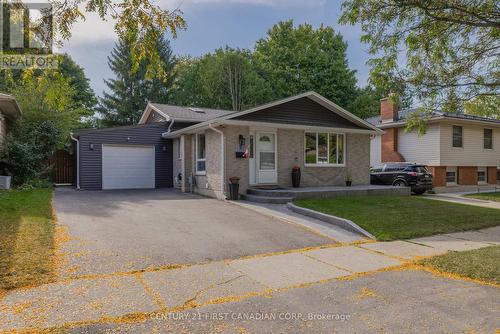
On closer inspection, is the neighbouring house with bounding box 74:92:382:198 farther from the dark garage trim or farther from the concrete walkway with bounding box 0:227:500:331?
the concrete walkway with bounding box 0:227:500:331

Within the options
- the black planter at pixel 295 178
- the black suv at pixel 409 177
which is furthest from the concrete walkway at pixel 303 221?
the black suv at pixel 409 177

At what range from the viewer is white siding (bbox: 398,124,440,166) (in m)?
20.9

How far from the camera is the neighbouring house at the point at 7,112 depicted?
1369cm

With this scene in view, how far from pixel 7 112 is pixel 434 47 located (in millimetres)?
17071

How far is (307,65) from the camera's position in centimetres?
3691

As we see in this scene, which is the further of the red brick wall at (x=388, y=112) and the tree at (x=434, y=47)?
the red brick wall at (x=388, y=112)

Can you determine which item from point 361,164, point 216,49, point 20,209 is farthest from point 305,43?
point 20,209

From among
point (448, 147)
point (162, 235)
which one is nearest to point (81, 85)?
point (448, 147)

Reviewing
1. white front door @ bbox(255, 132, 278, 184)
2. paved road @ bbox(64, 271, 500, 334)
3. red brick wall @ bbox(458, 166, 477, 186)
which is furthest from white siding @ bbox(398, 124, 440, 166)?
paved road @ bbox(64, 271, 500, 334)

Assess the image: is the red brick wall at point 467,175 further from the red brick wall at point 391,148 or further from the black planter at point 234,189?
the black planter at point 234,189

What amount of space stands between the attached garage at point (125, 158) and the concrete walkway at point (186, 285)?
12.9m

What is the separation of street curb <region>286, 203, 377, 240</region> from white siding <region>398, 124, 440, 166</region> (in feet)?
41.5

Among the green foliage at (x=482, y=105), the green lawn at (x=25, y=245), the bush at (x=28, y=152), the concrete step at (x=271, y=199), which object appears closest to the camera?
the green lawn at (x=25, y=245)

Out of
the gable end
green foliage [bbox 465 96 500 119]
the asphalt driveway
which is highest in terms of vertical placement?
the gable end
